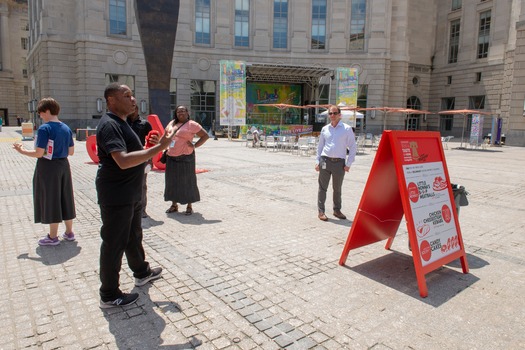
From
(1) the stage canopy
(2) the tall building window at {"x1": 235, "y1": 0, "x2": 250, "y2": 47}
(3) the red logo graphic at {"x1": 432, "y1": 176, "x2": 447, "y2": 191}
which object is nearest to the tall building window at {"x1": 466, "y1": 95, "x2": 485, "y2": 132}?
(1) the stage canopy

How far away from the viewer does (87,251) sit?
471 cm

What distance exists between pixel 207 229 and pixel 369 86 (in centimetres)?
3509

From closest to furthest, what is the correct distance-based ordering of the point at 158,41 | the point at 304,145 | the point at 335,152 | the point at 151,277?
the point at 151,277, the point at 335,152, the point at 158,41, the point at 304,145

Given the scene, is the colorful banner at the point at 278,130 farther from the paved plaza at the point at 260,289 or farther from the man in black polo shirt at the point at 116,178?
the man in black polo shirt at the point at 116,178

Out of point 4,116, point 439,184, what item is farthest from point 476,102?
point 4,116

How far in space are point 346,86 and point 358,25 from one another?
29.7 ft

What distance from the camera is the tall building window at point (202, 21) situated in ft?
113

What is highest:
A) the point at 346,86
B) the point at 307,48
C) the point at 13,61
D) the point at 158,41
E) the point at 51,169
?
the point at 13,61

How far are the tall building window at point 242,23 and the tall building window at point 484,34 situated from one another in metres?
22.1

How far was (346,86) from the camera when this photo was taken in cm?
3194

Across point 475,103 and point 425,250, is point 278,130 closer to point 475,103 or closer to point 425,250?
point 475,103

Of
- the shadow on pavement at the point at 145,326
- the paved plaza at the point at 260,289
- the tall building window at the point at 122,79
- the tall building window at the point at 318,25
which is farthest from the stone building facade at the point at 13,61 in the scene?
the shadow on pavement at the point at 145,326

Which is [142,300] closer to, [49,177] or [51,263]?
[51,263]

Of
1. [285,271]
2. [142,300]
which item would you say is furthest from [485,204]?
[142,300]
